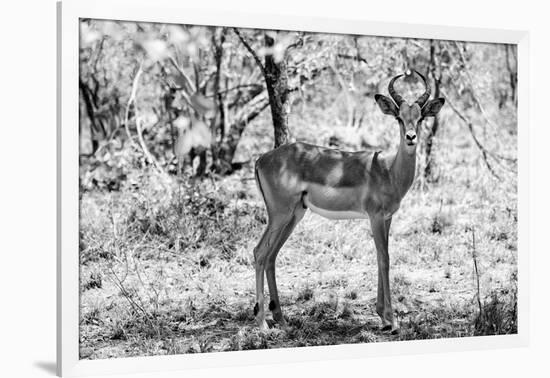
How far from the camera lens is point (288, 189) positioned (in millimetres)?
8016

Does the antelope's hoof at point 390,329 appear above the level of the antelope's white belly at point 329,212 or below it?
below

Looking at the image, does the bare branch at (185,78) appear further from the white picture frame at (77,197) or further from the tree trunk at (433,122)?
the tree trunk at (433,122)

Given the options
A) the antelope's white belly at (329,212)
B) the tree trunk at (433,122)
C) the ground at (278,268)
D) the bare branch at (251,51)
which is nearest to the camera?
the ground at (278,268)

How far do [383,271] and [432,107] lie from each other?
1415mm

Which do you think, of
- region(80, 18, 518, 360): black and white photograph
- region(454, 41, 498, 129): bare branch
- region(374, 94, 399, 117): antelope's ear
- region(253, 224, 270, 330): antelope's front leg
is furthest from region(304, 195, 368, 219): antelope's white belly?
region(454, 41, 498, 129): bare branch

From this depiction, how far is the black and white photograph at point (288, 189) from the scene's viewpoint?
301 inches

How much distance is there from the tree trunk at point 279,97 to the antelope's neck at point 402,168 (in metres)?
0.90

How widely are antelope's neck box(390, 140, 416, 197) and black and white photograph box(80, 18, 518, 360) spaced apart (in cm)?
1

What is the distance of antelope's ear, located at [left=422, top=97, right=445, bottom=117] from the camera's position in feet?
27.3

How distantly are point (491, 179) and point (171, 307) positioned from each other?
305 centimetres

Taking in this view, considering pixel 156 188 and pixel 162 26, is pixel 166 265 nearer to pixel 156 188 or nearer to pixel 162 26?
pixel 156 188

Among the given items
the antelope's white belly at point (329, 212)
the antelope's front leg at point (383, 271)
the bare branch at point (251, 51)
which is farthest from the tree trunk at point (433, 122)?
the bare branch at point (251, 51)

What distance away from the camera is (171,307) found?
7.71 meters

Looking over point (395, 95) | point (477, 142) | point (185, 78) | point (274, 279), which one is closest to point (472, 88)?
point (477, 142)
